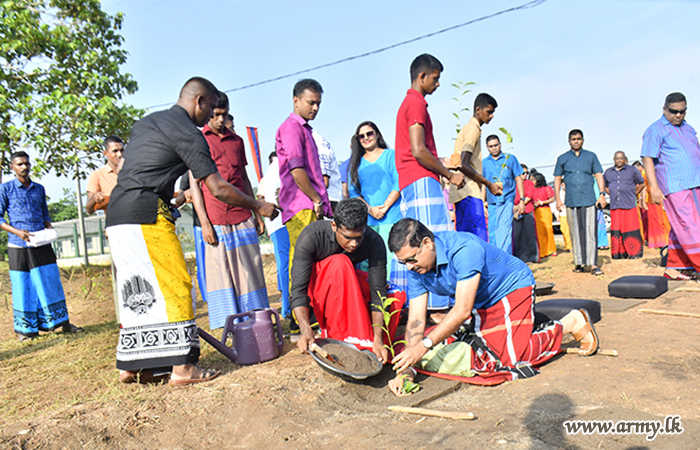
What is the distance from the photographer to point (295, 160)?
3916 millimetres

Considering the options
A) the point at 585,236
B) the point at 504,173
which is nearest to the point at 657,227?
the point at 585,236

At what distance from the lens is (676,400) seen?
240cm

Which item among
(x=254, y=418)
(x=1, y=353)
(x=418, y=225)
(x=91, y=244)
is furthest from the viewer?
(x=91, y=244)

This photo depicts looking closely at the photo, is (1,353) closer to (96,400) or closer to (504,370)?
(96,400)

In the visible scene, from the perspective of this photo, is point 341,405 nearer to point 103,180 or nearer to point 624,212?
point 103,180

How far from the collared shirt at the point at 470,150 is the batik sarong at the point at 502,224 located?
6.81ft

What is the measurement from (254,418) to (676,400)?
2.07 meters

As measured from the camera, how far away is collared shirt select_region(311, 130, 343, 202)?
4578 millimetres

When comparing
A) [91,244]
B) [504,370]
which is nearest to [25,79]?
[504,370]

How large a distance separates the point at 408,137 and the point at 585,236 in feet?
13.4

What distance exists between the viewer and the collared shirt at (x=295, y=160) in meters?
3.94

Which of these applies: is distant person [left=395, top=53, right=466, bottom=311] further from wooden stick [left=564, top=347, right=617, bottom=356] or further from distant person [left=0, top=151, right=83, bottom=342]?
distant person [left=0, top=151, right=83, bottom=342]

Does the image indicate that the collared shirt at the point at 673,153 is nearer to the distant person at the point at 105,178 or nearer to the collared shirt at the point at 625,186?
the collared shirt at the point at 625,186

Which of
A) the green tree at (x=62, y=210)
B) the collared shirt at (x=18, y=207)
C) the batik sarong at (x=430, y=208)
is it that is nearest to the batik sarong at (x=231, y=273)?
the batik sarong at (x=430, y=208)
